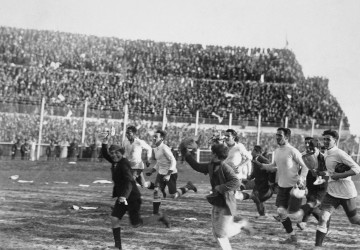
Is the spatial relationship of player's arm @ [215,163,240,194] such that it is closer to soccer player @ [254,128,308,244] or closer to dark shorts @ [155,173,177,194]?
soccer player @ [254,128,308,244]

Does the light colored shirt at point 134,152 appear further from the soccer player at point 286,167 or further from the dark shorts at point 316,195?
the dark shorts at point 316,195

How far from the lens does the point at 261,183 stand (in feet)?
44.1

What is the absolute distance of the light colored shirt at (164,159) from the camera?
12750 millimetres

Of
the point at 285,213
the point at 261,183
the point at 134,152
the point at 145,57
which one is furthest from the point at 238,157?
the point at 145,57

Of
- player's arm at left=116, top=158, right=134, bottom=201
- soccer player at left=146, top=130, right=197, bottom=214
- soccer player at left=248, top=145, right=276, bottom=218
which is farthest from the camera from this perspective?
soccer player at left=248, top=145, right=276, bottom=218

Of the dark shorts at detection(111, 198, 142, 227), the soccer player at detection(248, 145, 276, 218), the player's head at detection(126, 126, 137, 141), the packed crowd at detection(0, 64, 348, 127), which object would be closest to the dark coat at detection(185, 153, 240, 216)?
the dark shorts at detection(111, 198, 142, 227)

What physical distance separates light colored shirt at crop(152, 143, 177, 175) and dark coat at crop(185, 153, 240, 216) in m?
4.76

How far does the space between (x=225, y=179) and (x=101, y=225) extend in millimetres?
4137

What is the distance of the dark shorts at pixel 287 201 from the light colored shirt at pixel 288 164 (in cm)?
10

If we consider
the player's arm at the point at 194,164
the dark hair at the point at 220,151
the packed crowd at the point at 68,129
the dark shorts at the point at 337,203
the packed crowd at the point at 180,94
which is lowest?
the dark shorts at the point at 337,203

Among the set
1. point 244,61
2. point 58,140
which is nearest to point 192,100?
point 244,61

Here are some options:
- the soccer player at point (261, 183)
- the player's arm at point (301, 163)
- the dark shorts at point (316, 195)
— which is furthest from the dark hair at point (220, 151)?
the soccer player at point (261, 183)

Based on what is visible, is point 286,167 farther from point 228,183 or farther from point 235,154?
point 228,183

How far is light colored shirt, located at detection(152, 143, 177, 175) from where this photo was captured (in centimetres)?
1275
